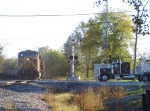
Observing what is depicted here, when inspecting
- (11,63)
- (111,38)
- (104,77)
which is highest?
(111,38)

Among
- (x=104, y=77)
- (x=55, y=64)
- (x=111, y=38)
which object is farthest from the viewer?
(x=55, y=64)

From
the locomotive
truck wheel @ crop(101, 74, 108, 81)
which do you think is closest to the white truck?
truck wheel @ crop(101, 74, 108, 81)

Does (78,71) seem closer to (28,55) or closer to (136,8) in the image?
(28,55)

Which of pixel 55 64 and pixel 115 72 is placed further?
pixel 55 64

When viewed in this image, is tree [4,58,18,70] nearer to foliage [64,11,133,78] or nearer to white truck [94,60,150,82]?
foliage [64,11,133,78]

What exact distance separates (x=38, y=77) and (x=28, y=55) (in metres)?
3.40

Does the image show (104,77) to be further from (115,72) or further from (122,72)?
(122,72)

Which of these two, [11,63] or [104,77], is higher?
[11,63]

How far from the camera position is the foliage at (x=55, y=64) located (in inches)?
3285

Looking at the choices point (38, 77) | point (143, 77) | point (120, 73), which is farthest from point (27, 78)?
point (143, 77)

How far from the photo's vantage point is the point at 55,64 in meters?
85.7

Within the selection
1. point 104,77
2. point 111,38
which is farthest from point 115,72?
point 111,38

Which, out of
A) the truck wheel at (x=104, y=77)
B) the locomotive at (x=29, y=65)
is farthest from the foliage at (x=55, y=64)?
the truck wheel at (x=104, y=77)

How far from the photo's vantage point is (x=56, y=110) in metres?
20.1
